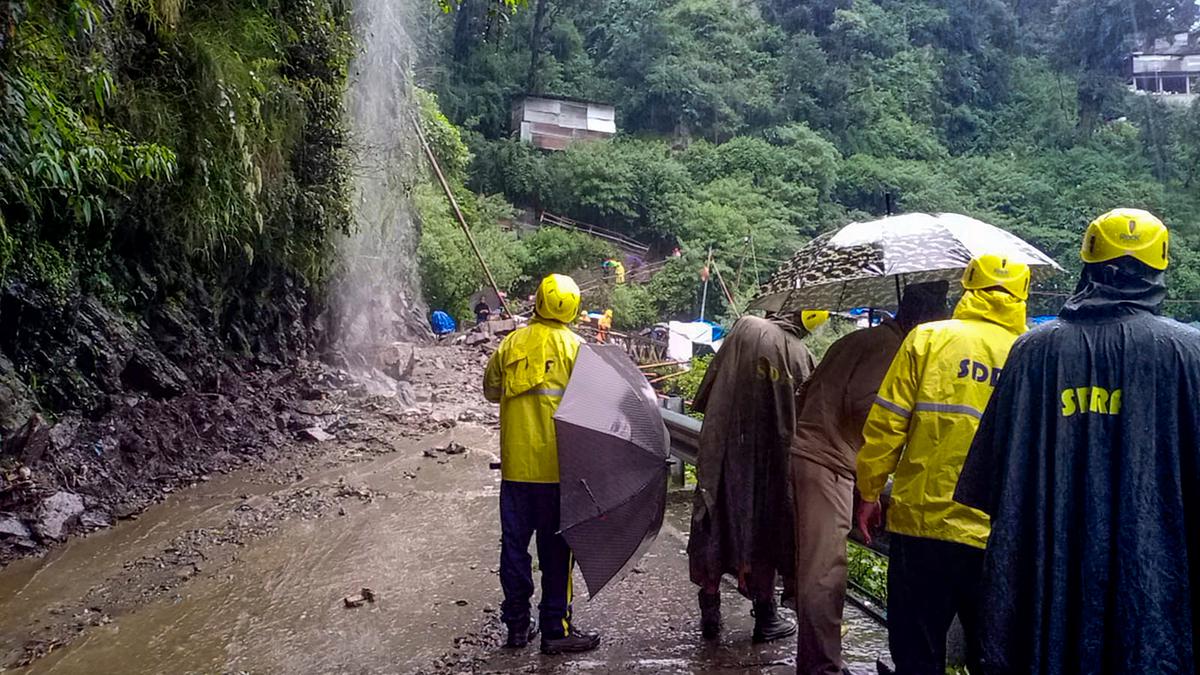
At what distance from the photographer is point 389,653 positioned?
3.94 metres

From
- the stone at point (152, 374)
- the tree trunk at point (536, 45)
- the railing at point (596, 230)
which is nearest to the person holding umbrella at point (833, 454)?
the stone at point (152, 374)

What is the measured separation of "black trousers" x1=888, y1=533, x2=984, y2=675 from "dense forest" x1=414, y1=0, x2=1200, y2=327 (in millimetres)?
19924

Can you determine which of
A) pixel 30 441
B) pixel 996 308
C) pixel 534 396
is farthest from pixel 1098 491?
pixel 30 441

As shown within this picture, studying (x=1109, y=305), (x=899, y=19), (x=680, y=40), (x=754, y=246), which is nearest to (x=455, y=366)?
(x=1109, y=305)

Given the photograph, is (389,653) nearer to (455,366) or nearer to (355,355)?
(355,355)

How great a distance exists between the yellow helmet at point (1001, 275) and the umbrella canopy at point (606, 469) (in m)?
1.75

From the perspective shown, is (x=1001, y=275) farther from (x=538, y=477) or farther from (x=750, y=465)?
(x=538, y=477)

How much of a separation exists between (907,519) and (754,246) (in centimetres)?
2911

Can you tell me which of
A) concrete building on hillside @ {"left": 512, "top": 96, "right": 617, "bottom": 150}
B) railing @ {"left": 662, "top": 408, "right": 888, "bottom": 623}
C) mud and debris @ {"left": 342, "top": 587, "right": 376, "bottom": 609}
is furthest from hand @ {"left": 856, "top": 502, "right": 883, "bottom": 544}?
concrete building on hillside @ {"left": 512, "top": 96, "right": 617, "bottom": 150}

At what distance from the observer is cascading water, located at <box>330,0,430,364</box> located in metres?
13.3

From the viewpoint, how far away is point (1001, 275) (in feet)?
8.90

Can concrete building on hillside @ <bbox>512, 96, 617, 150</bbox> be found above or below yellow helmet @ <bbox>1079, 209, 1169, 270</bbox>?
above

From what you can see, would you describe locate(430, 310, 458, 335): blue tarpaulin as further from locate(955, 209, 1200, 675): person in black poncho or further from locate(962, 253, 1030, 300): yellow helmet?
locate(955, 209, 1200, 675): person in black poncho

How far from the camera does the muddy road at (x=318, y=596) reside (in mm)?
3873
